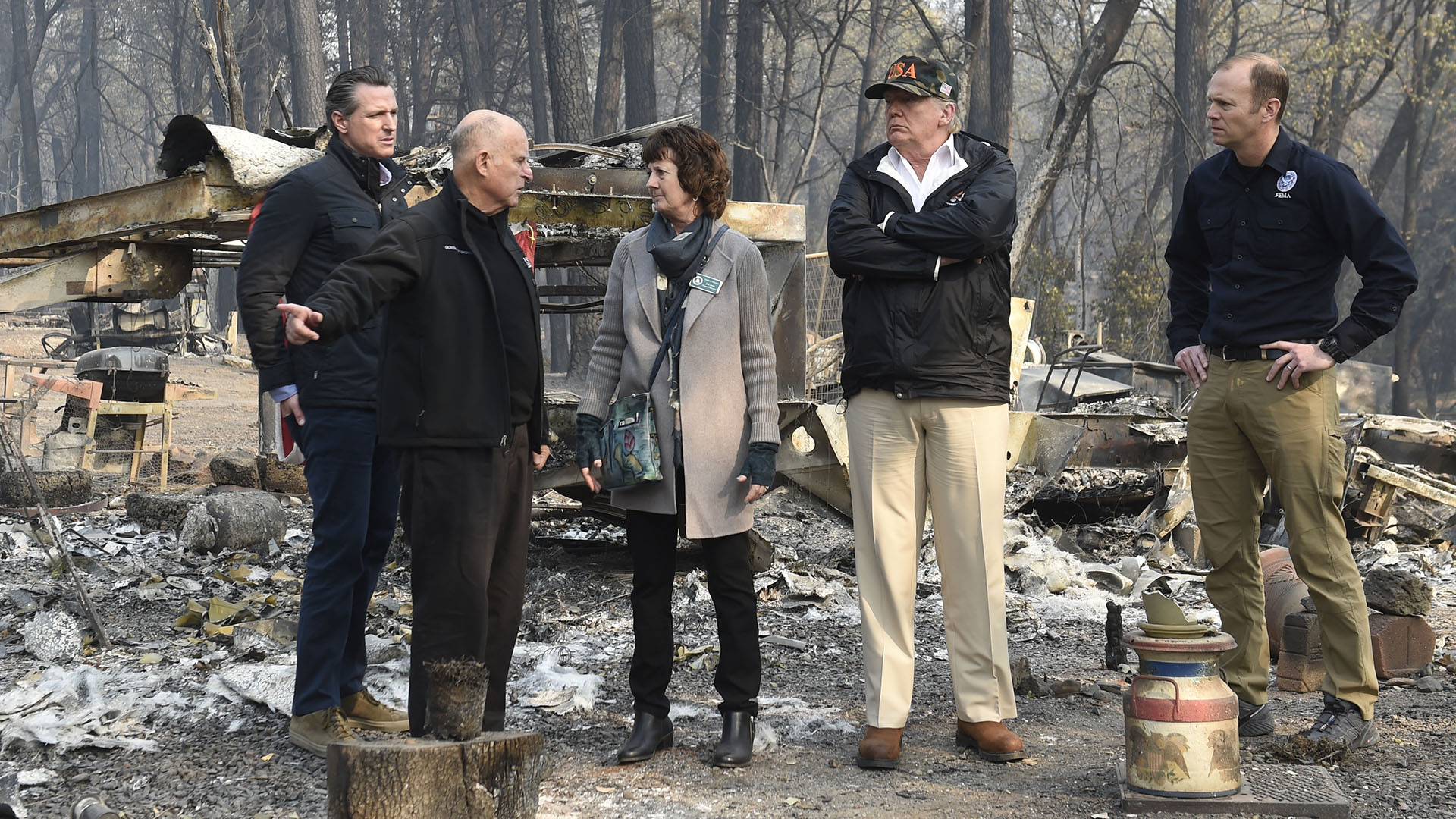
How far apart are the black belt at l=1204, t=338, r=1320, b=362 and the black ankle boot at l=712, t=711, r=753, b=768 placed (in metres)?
1.90

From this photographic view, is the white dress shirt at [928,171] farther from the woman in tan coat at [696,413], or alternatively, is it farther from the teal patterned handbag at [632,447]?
the teal patterned handbag at [632,447]

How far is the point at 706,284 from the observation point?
4.17 m

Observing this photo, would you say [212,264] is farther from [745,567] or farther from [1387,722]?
[1387,722]

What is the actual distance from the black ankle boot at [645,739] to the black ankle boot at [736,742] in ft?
0.65

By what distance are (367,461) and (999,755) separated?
2.19 meters

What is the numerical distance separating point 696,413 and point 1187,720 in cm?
166

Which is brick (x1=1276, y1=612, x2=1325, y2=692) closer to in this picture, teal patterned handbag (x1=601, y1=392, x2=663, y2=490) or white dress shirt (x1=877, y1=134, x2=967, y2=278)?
white dress shirt (x1=877, y1=134, x2=967, y2=278)

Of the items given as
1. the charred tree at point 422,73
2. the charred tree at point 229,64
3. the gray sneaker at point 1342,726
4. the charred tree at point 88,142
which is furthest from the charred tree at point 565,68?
the charred tree at point 88,142

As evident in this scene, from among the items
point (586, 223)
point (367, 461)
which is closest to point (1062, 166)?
point (586, 223)

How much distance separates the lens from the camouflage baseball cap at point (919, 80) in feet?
13.4

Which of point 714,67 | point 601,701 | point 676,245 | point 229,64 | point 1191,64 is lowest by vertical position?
point 601,701

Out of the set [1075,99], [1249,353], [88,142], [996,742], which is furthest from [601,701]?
[88,142]

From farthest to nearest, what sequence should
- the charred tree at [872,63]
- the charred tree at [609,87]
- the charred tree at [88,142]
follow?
the charred tree at [88,142]
the charred tree at [872,63]
the charred tree at [609,87]

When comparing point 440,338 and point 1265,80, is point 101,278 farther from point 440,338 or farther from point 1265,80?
point 1265,80
